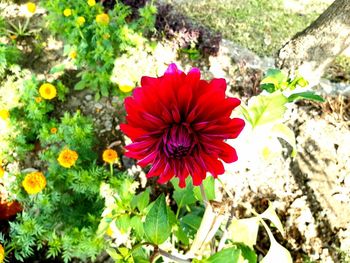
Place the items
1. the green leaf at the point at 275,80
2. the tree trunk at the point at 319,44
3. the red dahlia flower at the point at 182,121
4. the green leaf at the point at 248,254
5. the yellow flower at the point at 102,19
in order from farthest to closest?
the yellow flower at the point at 102,19 < the tree trunk at the point at 319,44 < the green leaf at the point at 248,254 < the green leaf at the point at 275,80 < the red dahlia flower at the point at 182,121

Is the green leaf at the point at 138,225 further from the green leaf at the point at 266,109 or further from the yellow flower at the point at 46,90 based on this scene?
the yellow flower at the point at 46,90

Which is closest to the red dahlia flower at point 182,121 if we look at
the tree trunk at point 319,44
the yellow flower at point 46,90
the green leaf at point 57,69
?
the tree trunk at point 319,44

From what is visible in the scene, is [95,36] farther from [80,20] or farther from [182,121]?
[182,121]

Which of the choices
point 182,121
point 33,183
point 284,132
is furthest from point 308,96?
point 33,183

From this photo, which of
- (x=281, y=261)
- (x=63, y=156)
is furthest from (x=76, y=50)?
(x=281, y=261)

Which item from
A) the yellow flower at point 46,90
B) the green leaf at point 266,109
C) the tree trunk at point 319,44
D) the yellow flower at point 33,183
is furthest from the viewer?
the yellow flower at point 46,90

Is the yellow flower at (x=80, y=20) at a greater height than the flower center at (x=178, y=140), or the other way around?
the yellow flower at (x=80, y=20)

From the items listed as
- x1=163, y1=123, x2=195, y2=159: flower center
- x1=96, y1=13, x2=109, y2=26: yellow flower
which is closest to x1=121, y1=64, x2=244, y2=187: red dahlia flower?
x1=163, y1=123, x2=195, y2=159: flower center
